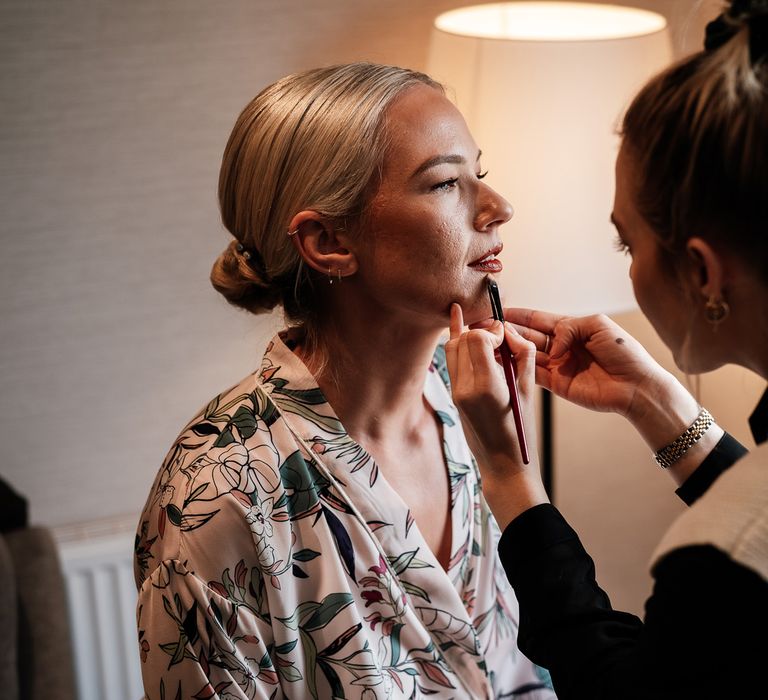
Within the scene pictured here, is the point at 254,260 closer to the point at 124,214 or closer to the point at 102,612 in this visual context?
the point at 124,214

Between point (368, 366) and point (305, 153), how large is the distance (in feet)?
0.98

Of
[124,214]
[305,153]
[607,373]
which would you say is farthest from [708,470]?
[124,214]

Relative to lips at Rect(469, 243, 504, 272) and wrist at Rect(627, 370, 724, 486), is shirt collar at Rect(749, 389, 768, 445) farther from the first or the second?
lips at Rect(469, 243, 504, 272)

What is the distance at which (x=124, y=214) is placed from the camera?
5.82 feet

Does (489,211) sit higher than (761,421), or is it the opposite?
(489,211)

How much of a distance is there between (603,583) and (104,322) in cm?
128

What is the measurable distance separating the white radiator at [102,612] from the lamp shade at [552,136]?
968mm

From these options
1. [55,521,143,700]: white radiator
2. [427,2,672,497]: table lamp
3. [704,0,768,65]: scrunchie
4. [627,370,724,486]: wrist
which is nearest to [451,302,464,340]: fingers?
[627,370,724,486]: wrist

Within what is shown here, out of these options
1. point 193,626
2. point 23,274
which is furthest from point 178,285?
point 193,626

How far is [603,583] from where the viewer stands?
7.06 feet

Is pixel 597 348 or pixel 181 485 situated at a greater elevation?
pixel 597 348

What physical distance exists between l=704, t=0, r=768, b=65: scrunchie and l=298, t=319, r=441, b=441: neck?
59cm

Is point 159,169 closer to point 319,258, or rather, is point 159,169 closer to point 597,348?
point 319,258

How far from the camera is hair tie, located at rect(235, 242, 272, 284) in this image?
4.04 feet
